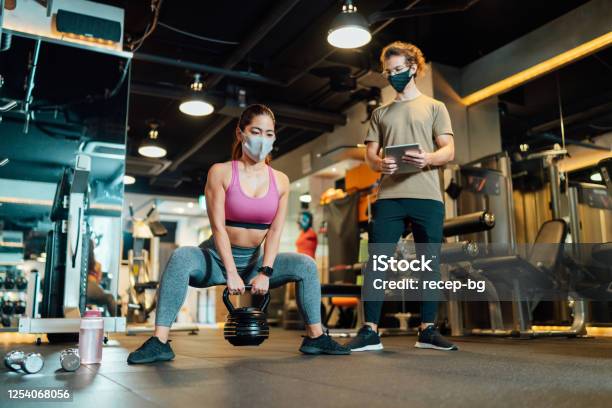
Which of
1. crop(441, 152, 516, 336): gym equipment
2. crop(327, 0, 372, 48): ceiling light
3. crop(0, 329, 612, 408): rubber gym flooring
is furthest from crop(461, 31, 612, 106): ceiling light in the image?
crop(0, 329, 612, 408): rubber gym flooring

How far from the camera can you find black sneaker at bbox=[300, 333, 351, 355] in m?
2.40

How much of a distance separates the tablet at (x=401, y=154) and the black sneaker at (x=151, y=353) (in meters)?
1.30

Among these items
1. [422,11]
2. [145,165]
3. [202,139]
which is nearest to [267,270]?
[422,11]

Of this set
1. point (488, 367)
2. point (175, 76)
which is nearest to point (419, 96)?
point (488, 367)

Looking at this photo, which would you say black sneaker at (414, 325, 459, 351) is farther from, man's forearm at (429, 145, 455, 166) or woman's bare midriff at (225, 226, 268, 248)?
woman's bare midriff at (225, 226, 268, 248)

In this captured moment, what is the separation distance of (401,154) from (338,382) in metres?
1.35

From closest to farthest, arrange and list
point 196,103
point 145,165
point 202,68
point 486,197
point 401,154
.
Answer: point 401,154, point 486,197, point 202,68, point 196,103, point 145,165

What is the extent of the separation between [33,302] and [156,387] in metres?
3.27

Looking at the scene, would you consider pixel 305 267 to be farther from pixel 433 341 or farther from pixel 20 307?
pixel 20 307

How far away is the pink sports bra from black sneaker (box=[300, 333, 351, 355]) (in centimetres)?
55

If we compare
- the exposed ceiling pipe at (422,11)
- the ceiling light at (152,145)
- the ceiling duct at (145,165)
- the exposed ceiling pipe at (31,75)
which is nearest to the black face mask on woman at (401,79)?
the exposed ceiling pipe at (422,11)

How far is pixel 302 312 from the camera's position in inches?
95.0

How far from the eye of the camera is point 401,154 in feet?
8.55

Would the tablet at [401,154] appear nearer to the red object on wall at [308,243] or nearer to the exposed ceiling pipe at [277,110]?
the red object on wall at [308,243]
